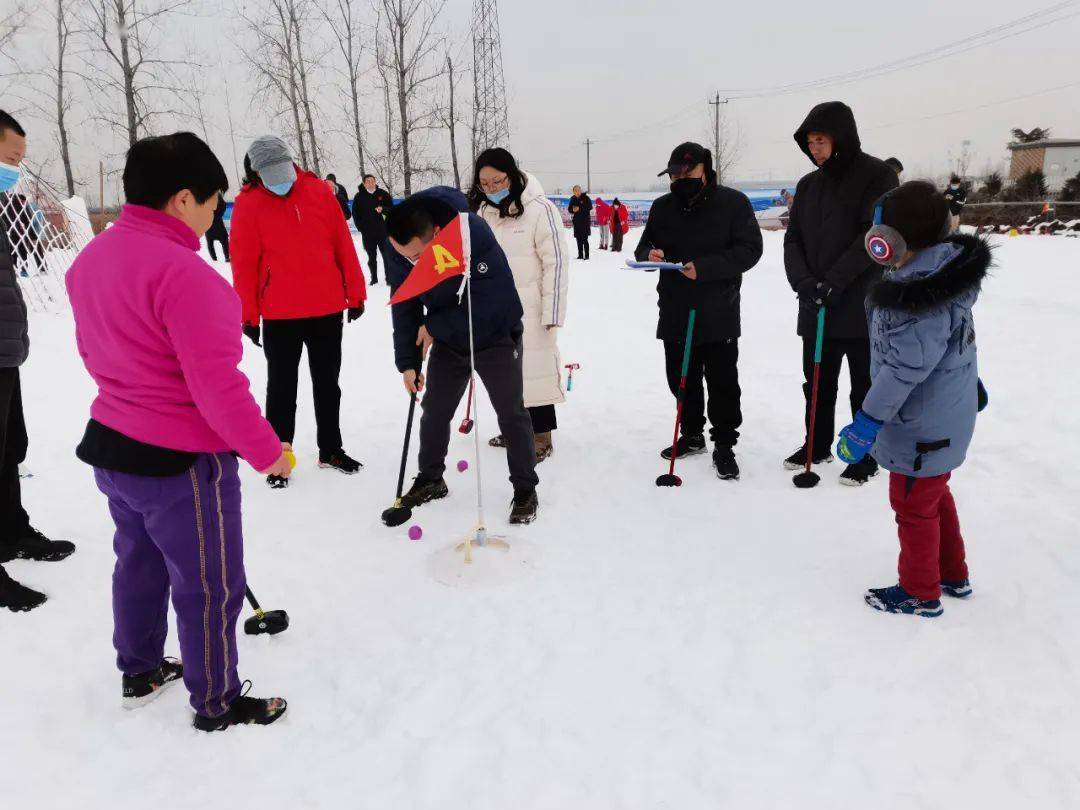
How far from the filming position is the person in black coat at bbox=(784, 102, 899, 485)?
11.8 feet

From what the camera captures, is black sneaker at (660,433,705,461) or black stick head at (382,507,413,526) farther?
black sneaker at (660,433,705,461)

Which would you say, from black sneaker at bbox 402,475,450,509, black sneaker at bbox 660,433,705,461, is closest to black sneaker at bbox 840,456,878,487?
black sneaker at bbox 660,433,705,461

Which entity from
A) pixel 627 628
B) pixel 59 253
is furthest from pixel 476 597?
pixel 59 253

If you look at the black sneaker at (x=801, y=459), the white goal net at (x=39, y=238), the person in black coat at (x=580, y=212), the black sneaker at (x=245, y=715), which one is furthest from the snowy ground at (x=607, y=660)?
the person in black coat at (x=580, y=212)

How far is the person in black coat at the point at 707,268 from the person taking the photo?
388 cm

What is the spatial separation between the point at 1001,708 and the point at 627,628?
1.22 metres

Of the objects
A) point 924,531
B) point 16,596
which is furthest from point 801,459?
point 16,596

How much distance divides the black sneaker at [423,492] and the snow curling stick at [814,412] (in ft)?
6.49

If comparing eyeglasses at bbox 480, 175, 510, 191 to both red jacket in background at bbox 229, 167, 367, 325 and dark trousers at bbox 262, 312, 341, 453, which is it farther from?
dark trousers at bbox 262, 312, 341, 453

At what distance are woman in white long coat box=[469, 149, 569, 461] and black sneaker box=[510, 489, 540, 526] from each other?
799mm

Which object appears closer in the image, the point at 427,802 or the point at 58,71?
the point at 427,802

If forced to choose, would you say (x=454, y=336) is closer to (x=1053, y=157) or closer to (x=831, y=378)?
(x=831, y=378)

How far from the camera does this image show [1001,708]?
7.22ft

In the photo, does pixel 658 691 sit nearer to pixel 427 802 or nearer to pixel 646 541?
pixel 427 802
